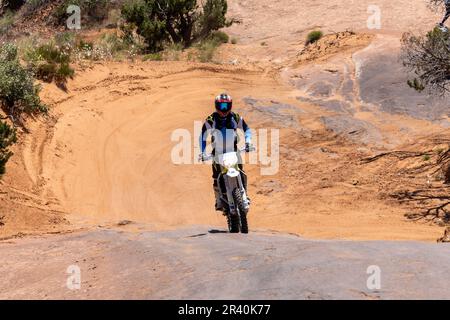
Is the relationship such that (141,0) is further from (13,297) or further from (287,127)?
(13,297)

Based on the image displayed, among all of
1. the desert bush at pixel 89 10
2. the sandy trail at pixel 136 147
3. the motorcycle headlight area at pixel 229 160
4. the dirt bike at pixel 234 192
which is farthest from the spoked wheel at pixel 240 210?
the desert bush at pixel 89 10

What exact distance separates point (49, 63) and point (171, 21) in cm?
974

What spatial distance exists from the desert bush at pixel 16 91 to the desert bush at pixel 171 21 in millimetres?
10094

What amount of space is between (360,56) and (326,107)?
393 centimetres

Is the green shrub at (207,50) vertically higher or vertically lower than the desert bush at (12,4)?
lower

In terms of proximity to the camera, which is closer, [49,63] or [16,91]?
[16,91]

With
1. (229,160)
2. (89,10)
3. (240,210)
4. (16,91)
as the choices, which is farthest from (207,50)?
(240,210)

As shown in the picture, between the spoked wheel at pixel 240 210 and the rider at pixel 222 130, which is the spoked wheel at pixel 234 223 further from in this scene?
the rider at pixel 222 130

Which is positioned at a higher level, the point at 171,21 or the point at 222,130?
the point at 171,21

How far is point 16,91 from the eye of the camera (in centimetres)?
1343

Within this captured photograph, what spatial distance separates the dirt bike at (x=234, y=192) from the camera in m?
8.46

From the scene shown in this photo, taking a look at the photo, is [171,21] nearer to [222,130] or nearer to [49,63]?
[49,63]

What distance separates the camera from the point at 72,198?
11734 millimetres

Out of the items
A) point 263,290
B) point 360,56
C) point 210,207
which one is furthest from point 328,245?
point 360,56
